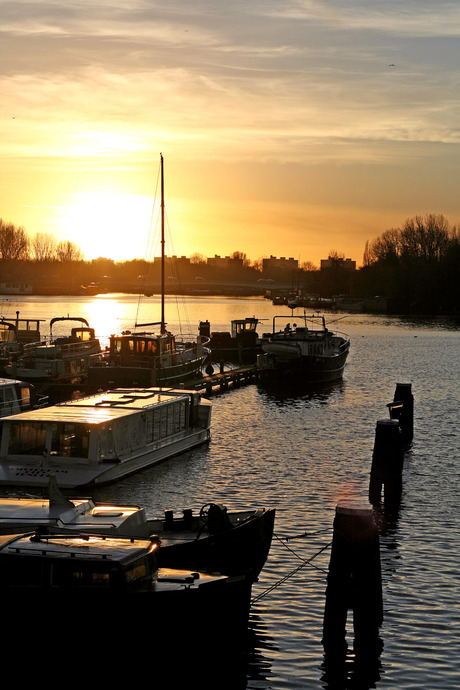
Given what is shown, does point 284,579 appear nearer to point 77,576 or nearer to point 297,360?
point 77,576

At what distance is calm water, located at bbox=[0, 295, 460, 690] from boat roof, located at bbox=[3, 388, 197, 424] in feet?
8.55

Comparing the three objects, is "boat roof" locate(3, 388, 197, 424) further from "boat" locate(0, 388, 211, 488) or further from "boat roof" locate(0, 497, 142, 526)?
"boat roof" locate(0, 497, 142, 526)

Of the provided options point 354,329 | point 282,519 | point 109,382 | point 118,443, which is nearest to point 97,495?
point 118,443

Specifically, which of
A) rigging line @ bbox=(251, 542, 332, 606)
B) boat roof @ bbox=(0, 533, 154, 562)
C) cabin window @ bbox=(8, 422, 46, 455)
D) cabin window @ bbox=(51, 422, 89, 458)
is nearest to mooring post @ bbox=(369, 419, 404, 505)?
rigging line @ bbox=(251, 542, 332, 606)

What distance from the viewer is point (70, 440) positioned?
112 ft

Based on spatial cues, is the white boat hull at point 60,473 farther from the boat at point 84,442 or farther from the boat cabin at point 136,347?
the boat cabin at point 136,347

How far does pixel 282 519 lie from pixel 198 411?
14.3 metres

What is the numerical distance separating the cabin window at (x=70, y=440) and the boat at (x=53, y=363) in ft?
97.8

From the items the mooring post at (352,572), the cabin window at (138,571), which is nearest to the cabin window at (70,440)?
the mooring post at (352,572)

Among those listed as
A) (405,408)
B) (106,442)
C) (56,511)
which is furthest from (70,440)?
(405,408)

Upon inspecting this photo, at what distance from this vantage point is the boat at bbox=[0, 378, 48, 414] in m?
44.8

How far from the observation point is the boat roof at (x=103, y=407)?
34.3 meters

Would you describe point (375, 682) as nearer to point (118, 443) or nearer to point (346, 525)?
point (346, 525)

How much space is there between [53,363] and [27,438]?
3029cm
